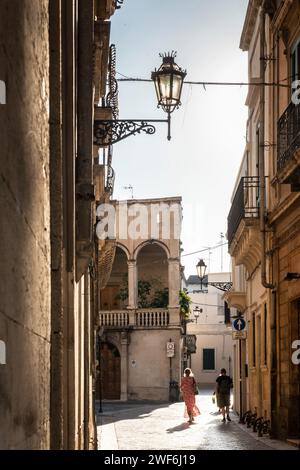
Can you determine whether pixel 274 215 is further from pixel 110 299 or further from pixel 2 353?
pixel 110 299

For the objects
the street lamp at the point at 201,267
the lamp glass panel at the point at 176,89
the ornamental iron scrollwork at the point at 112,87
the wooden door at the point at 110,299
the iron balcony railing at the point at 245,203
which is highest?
the ornamental iron scrollwork at the point at 112,87

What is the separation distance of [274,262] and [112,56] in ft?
16.2

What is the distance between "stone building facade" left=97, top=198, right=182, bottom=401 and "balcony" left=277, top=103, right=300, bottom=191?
83.3 ft

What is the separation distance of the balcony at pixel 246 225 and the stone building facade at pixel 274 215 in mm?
23

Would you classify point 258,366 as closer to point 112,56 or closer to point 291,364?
point 291,364

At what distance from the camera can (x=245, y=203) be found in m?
19.1

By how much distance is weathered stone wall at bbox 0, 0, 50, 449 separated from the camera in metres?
3.26

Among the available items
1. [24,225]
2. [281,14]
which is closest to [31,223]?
[24,225]

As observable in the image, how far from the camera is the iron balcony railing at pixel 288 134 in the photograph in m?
13.7

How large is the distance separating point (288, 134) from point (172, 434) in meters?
8.14

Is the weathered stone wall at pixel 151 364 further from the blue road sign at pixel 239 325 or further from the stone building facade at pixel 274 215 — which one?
the stone building facade at pixel 274 215

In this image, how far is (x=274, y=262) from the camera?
1758cm

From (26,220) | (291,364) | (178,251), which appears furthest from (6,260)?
(178,251)

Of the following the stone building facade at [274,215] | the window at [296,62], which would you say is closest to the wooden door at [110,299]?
the stone building facade at [274,215]
